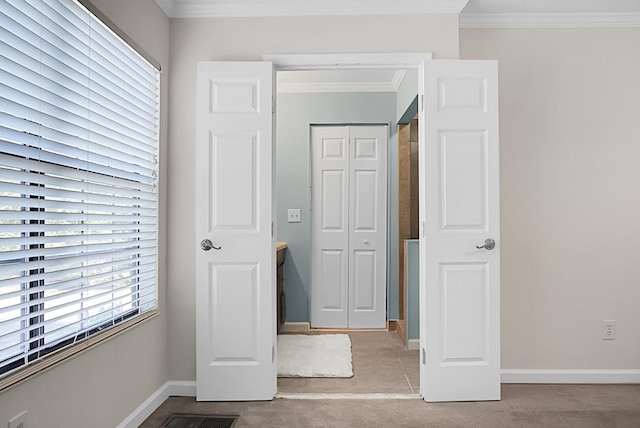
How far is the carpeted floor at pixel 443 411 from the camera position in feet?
8.11

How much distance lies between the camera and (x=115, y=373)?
7.29 ft

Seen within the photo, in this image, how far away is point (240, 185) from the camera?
9.02 feet

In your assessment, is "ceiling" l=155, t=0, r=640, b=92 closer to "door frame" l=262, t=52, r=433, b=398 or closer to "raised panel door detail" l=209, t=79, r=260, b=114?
"door frame" l=262, t=52, r=433, b=398

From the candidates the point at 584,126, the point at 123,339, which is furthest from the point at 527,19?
the point at 123,339

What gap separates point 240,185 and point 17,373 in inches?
58.7

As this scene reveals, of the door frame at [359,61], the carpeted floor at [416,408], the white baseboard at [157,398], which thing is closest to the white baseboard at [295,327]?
the carpeted floor at [416,408]

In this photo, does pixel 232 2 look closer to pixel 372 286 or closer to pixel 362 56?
pixel 362 56

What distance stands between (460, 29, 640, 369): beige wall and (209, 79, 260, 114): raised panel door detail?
58.9 inches

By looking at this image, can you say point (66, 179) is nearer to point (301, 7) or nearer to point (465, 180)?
point (301, 7)

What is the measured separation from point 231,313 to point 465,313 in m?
1.38

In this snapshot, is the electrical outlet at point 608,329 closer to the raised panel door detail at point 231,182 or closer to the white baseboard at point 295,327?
the raised panel door detail at point 231,182

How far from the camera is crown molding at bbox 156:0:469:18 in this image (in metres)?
2.82

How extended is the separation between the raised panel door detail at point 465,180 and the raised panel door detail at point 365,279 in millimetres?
2081

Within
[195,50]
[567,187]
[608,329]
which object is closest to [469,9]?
[567,187]
